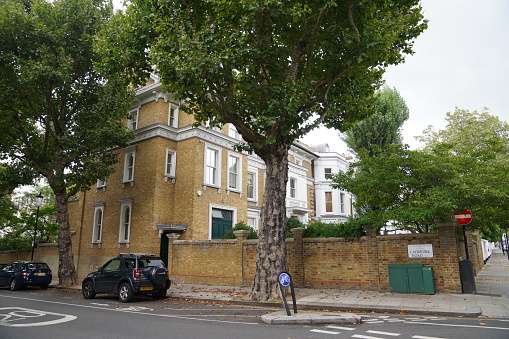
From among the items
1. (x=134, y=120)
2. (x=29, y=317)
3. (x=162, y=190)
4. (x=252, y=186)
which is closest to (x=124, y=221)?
(x=162, y=190)

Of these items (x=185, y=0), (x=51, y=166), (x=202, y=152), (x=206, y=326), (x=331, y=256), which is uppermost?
(x=185, y=0)

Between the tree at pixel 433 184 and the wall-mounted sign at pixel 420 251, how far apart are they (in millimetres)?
1029

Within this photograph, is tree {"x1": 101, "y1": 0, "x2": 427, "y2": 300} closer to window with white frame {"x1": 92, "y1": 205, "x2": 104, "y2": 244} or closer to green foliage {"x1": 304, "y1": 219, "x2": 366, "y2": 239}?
green foliage {"x1": 304, "y1": 219, "x2": 366, "y2": 239}

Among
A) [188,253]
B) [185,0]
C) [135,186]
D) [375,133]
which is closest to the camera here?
[185,0]

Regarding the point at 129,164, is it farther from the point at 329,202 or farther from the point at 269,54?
the point at 329,202

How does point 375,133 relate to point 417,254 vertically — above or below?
above

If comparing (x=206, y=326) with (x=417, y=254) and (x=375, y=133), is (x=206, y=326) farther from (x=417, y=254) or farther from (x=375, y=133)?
(x=375, y=133)

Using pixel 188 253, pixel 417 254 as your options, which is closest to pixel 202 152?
pixel 188 253

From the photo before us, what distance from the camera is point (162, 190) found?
70.2ft

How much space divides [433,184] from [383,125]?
9.43 m

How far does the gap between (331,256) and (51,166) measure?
14986mm

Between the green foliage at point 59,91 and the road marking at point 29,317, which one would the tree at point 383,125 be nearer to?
the green foliage at point 59,91

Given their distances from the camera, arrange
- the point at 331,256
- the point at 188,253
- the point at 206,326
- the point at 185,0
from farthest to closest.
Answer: the point at 188,253 < the point at 331,256 < the point at 185,0 < the point at 206,326

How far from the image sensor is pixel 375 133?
2094 cm
